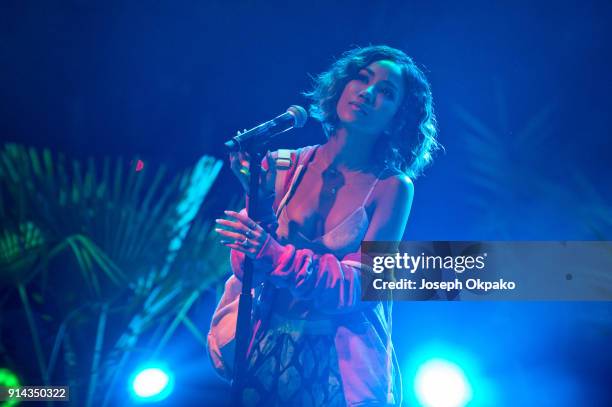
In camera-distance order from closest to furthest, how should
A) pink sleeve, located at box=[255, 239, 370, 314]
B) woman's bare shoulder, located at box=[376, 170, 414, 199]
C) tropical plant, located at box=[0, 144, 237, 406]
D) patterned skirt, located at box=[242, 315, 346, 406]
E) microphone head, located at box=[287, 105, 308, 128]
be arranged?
microphone head, located at box=[287, 105, 308, 128], pink sleeve, located at box=[255, 239, 370, 314], patterned skirt, located at box=[242, 315, 346, 406], woman's bare shoulder, located at box=[376, 170, 414, 199], tropical plant, located at box=[0, 144, 237, 406]

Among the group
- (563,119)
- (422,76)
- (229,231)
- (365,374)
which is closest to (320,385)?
(365,374)

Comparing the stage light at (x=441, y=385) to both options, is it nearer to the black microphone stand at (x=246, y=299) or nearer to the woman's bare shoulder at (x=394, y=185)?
the woman's bare shoulder at (x=394, y=185)

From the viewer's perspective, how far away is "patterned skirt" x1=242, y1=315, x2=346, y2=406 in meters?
2.40

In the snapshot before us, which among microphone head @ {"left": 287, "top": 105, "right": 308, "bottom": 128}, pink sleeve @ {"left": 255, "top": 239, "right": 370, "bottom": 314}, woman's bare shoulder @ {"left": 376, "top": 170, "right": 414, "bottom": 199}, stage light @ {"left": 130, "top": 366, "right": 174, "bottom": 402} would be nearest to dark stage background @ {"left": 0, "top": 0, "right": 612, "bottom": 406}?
stage light @ {"left": 130, "top": 366, "right": 174, "bottom": 402}

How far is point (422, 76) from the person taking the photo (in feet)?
9.41

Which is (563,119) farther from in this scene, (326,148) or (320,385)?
(320,385)

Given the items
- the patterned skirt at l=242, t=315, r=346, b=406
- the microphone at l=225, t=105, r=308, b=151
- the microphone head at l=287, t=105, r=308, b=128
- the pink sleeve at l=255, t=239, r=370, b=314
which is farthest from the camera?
the patterned skirt at l=242, t=315, r=346, b=406

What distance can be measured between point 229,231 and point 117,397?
127cm

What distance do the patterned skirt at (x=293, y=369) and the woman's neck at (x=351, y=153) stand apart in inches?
30.8

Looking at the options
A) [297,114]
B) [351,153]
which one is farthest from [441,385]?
[297,114]

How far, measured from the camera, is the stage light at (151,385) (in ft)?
9.46

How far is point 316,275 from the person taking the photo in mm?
2340

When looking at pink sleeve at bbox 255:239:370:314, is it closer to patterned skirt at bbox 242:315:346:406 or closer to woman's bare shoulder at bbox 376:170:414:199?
patterned skirt at bbox 242:315:346:406

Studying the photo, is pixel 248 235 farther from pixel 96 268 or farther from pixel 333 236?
pixel 96 268
